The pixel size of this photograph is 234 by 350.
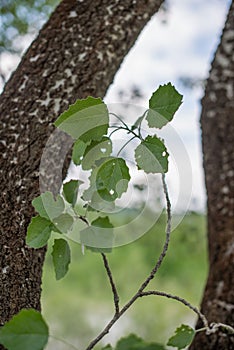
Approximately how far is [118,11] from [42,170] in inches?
12.1

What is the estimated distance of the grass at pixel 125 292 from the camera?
3.66 metres

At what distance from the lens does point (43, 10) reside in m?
1.59

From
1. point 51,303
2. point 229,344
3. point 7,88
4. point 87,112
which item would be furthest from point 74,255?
point 87,112

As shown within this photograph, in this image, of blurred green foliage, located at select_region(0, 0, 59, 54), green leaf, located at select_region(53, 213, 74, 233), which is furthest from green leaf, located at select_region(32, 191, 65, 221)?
blurred green foliage, located at select_region(0, 0, 59, 54)

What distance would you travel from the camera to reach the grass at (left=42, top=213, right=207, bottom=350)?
3.66 meters

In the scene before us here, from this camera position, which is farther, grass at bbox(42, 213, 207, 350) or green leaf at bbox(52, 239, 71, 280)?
grass at bbox(42, 213, 207, 350)

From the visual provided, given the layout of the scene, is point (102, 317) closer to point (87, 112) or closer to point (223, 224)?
point (223, 224)

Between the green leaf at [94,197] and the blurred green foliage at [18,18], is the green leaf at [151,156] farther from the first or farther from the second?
the blurred green foliage at [18,18]

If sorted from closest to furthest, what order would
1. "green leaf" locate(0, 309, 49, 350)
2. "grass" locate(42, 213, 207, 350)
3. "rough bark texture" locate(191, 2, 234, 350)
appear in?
"green leaf" locate(0, 309, 49, 350) → "rough bark texture" locate(191, 2, 234, 350) → "grass" locate(42, 213, 207, 350)

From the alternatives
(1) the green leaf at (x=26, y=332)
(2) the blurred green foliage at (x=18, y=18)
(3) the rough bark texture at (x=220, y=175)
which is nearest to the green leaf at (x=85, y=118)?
(1) the green leaf at (x=26, y=332)

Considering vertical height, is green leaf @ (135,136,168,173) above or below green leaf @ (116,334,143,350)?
above

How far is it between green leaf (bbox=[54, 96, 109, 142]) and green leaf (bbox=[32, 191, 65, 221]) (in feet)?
0.25

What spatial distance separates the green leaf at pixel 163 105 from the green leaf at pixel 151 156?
17 millimetres

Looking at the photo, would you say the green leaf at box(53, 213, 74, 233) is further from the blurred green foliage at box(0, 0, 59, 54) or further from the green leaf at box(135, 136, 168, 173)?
the blurred green foliage at box(0, 0, 59, 54)
